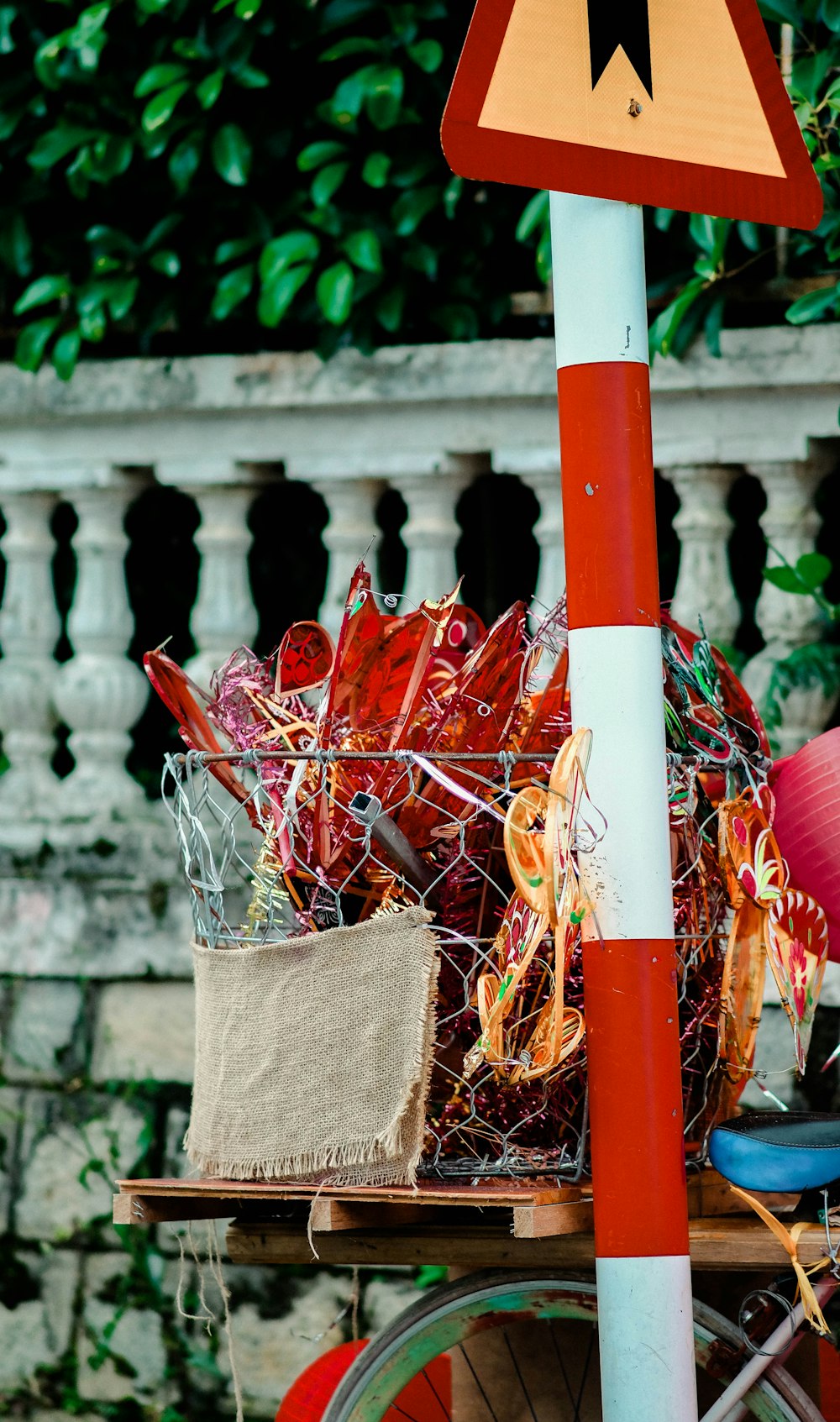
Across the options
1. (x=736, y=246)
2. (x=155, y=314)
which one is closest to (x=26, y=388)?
(x=155, y=314)

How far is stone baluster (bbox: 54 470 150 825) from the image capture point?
10.9ft

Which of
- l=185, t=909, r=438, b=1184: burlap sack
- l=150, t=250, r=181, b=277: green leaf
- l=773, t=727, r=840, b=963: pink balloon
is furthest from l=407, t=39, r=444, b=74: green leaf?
l=185, t=909, r=438, b=1184: burlap sack

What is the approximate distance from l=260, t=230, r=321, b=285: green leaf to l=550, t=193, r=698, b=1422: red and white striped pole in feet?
4.87

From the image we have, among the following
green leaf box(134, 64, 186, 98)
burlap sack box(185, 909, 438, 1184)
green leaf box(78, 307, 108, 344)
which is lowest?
burlap sack box(185, 909, 438, 1184)

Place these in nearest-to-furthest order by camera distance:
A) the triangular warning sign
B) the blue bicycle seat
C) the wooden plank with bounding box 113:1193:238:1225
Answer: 1. the triangular warning sign
2. the blue bicycle seat
3. the wooden plank with bounding box 113:1193:238:1225

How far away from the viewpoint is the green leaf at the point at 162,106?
3.17 metres

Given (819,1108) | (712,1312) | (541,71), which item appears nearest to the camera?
(541,71)

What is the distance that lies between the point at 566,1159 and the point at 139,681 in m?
1.69

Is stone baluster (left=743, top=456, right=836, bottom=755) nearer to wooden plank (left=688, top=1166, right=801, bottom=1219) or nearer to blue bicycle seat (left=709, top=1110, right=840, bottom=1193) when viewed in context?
wooden plank (left=688, top=1166, right=801, bottom=1219)

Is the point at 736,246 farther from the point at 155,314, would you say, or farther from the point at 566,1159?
the point at 566,1159

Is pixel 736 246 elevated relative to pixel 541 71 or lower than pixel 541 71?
elevated

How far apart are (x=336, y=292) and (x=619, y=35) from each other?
1.48 metres

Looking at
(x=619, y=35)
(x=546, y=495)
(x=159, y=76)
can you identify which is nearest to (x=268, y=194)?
(x=159, y=76)

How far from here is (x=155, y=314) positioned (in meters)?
3.41
